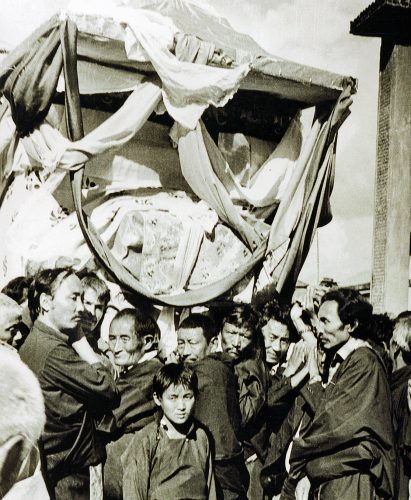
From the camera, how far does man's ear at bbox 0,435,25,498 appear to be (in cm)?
119

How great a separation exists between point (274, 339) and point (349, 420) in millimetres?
651

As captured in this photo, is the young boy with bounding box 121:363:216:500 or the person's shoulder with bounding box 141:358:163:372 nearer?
the young boy with bounding box 121:363:216:500

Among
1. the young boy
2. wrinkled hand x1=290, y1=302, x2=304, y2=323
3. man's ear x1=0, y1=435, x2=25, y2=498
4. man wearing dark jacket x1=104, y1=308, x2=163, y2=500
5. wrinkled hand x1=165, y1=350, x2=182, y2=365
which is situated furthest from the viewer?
wrinkled hand x1=290, y1=302, x2=304, y2=323

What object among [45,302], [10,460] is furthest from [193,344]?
[10,460]

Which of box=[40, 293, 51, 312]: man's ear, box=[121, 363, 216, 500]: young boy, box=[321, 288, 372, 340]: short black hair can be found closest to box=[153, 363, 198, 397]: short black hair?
box=[121, 363, 216, 500]: young boy

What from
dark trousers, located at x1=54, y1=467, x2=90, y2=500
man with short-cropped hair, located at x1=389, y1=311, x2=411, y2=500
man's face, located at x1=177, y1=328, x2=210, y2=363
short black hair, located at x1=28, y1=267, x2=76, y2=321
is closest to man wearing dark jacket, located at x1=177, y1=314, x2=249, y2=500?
man's face, located at x1=177, y1=328, x2=210, y2=363

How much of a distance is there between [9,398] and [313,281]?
2865 millimetres

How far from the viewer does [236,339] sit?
2.99 metres

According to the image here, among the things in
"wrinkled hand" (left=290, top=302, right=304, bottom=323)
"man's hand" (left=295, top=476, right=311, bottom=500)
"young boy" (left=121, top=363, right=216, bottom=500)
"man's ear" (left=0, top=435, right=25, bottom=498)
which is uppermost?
"wrinkled hand" (left=290, top=302, right=304, bottom=323)

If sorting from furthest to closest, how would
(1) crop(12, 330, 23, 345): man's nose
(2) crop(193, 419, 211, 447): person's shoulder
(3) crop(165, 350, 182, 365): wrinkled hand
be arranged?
(3) crop(165, 350, 182, 365): wrinkled hand
(1) crop(12, 330, 23, 345): man's nose
(2) crop(193, 419, 211, 447): person's shoulder

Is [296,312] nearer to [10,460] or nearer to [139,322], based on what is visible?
[139,322]

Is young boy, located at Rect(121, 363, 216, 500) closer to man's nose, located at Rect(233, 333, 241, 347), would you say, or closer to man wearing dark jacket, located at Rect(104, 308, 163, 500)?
man wearing dark jacket, located at Rect(104, 308, 163, 500)

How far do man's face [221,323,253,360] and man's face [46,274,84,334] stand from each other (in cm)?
74

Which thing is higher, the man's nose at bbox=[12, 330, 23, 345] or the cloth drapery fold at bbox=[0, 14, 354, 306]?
the cloth drapery fold at bbox=[0, 14, 354, 306]
